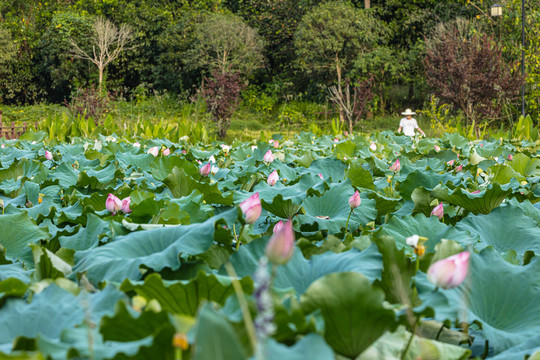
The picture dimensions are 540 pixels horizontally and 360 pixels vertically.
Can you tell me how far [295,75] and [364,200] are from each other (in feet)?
67.1

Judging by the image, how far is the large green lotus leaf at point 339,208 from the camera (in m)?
1.38

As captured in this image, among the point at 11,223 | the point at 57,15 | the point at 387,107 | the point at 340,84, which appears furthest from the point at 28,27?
the point at 11,223

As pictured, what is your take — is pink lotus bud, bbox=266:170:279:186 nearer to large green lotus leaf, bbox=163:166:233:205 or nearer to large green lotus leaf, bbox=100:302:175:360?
large green lotus leaf, bbox=163:166:233:205

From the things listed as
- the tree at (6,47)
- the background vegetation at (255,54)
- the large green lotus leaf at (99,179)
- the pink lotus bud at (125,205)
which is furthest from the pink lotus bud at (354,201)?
the tree at (6,47)

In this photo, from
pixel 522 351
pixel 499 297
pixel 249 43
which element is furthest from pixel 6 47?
pixel 522 351

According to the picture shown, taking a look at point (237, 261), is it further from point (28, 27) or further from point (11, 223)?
point (28, 27)

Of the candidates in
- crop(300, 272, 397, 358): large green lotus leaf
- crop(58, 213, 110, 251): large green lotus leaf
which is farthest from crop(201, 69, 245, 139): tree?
crop(300, 272, 397, 358): large green lotus leaf

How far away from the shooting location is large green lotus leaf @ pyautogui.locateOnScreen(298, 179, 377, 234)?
138 centimetres

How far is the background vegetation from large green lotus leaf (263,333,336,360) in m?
15.8

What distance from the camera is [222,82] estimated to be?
16.1m

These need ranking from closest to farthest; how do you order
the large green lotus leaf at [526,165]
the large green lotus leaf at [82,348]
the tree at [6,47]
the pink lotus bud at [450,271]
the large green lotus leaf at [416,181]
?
the large green lotus leaf at [82,348], the pink lotus bud at [450,271], the large green lotus leaf at [416,181], the large green lotus leaf at [526,165], the tree at [6,47]

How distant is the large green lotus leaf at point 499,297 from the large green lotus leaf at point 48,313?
0.41 metres

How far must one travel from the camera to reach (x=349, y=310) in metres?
0.56

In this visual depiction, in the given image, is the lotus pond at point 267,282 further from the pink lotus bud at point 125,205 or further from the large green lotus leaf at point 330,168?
the large green lotus leaf at point 330,168
